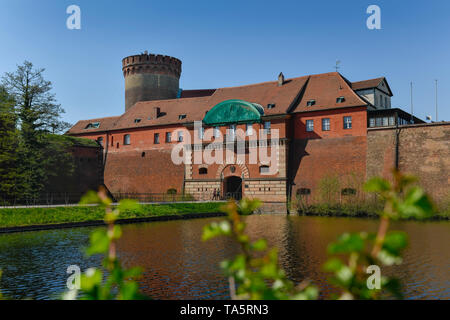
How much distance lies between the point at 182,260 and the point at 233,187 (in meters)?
30.0

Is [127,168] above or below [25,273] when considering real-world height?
above

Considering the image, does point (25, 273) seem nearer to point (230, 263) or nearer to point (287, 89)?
point (230, 263)

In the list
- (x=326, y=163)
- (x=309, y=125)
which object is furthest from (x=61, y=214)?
(x=309, y=125)

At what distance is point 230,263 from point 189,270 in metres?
10.5

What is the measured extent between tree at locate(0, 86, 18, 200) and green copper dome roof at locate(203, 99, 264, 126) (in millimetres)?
18761

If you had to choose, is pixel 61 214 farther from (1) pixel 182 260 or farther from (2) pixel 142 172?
(2) pixel 142 172

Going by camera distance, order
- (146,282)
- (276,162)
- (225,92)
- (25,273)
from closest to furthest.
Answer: (146,282), (25,273), (276,162), (225,92)

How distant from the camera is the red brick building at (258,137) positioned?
3772 cm

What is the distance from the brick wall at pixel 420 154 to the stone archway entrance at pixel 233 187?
13660mm

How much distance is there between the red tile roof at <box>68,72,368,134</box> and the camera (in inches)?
1571

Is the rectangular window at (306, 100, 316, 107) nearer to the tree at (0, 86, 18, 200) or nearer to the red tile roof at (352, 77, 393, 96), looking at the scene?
the red tile roof at (352, 77, 393, 96)

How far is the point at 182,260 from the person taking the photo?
46.2ft
